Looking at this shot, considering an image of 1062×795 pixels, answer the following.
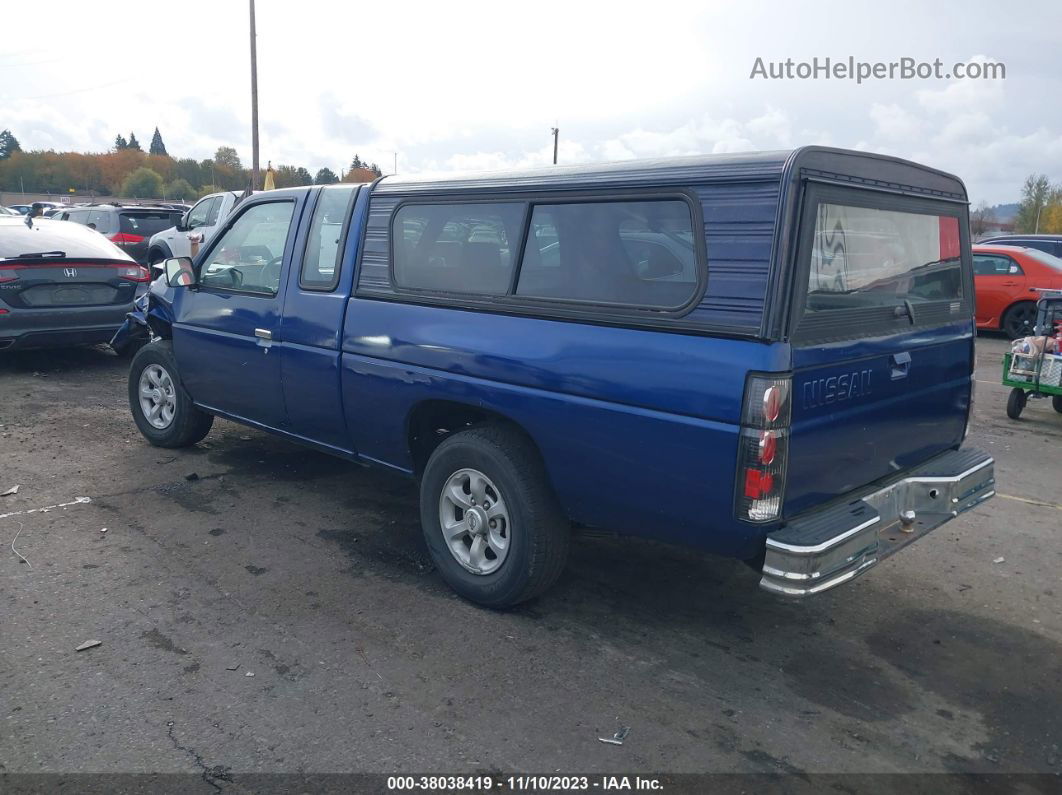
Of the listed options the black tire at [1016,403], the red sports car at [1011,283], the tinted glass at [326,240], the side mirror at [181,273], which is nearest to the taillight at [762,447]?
the tinted glass at [326,240]

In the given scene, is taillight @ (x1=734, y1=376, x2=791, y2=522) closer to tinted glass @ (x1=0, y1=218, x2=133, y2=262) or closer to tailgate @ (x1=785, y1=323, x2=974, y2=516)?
tailgate @ (x1=785, y1=323, x2=974, y2=516)

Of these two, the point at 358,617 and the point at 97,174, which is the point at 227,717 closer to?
the point at 358,617

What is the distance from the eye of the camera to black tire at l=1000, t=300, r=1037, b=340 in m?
14.0

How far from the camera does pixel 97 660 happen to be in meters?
3.52

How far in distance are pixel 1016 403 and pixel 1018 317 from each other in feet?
21.4

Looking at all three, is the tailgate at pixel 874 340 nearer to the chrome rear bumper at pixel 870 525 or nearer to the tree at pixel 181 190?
the chrome rear bumper at pixel 870 525

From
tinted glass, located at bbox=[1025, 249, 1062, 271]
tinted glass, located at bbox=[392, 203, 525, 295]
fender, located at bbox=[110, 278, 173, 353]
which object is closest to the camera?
tinted glass, located at bbox=[392, 203, 525, 295]

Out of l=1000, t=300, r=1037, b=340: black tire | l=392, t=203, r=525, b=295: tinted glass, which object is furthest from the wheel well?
l=1000, t=300, r=1037, b=340: black tire

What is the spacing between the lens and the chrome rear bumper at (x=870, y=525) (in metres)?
3.12

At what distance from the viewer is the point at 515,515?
382cm

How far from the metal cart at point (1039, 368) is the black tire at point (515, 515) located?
20.6 feet

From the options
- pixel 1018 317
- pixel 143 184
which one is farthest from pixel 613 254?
pixel 143 184

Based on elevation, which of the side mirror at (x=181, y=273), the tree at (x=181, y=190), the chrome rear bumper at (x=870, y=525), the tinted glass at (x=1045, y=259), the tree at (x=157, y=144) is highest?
the tree at (x=157, y=144)

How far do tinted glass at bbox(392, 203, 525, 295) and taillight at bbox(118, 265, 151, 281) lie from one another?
234 inches
